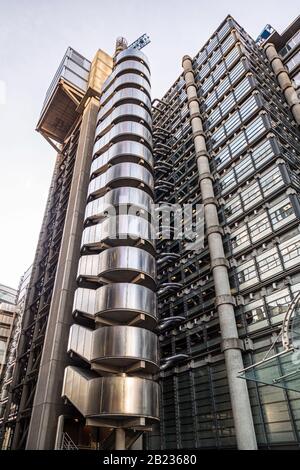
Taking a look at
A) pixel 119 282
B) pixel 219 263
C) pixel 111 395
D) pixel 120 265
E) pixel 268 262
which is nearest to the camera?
pixel 111 395

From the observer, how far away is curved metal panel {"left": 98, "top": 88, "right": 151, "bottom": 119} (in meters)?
42.7

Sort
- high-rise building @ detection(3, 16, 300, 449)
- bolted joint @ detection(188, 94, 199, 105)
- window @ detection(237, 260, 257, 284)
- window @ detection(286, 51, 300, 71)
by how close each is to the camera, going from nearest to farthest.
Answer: high-rise building @ detection(3, 16, 300, 449) → window @ detection(237, 260, 257, 284) → bolted joint @ detection(188, 94, 199, 105) → window @ detection(286, 51, 300, 71)

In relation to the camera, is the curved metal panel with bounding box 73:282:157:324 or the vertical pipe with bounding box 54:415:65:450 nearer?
the vertical pipe with bounding box 54:415:65:450

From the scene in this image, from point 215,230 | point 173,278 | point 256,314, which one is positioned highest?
point 215,230

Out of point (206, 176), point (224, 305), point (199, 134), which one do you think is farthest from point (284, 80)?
point (224, 305)

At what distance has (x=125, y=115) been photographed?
40.7m

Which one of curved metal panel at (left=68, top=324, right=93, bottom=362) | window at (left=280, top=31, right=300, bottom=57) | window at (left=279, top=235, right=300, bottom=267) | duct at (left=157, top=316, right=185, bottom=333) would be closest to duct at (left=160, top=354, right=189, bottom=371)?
duct at (left=157, top=316, right=185, bottom=333)

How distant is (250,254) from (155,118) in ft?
122

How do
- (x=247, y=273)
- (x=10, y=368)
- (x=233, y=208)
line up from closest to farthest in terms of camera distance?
(x=247, y=273)
(x=233, y=208)
(x=10, y=368)

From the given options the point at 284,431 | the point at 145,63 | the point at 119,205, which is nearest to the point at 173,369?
the point at 284,431

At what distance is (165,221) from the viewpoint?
4253cm

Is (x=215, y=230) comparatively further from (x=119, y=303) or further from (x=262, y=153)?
(x=119, y=303)

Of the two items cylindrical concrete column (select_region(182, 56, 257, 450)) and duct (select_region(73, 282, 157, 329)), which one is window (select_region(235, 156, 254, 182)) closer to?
cylindrical concrete column (select_region(182, 56, 257, 450))

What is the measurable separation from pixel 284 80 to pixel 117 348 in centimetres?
4532
